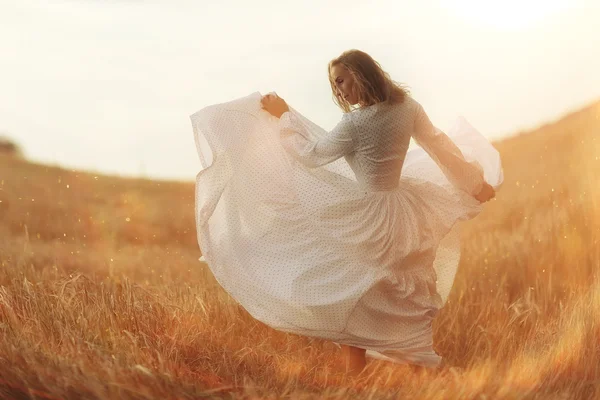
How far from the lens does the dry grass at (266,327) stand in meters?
3.16

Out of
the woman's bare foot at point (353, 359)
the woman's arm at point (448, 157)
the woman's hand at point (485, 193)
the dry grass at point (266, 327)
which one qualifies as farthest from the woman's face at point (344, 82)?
the dry grass at point (266, 327)

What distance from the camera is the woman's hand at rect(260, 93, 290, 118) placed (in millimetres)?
4051

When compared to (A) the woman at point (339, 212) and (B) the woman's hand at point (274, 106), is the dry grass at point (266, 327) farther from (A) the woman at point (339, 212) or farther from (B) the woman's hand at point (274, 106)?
(B) the woman's hand at point (274, 106)

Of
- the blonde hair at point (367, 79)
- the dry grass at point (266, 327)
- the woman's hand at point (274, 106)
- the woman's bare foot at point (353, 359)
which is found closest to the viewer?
the dry grass at point (266, 327)

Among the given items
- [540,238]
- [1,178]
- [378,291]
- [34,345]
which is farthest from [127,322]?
[1,178]

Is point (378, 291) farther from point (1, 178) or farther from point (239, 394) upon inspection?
point (1, 178)

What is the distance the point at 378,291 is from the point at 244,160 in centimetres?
98

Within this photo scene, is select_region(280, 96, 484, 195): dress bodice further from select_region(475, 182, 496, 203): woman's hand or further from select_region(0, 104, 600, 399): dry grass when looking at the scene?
select_region(0, 104, 600, 399): dry grass

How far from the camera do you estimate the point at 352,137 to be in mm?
3693

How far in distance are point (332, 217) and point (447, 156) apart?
2.45 ft

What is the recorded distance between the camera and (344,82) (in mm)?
3688

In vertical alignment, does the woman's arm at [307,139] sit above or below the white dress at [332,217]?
above

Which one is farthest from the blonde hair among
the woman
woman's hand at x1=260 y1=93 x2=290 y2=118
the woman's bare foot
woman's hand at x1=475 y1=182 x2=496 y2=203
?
the woman's bare foot

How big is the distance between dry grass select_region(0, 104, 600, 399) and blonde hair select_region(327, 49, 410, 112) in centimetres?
134
